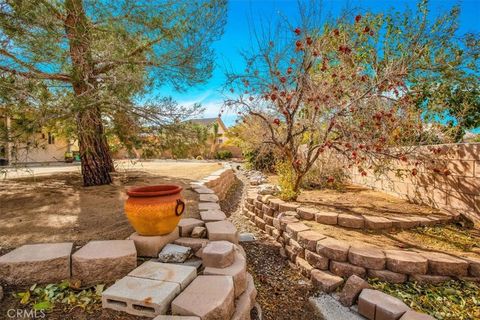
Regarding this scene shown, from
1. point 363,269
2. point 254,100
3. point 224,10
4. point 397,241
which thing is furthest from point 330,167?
point 224,10

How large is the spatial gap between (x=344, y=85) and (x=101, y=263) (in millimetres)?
4460

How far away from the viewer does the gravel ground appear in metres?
2.56

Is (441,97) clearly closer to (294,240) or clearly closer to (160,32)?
(294,240)

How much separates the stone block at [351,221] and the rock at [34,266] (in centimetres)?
347

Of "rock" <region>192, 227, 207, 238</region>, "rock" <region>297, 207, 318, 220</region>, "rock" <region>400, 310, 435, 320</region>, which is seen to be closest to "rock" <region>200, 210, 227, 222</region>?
"rock" <region>192, 227, 207, 238</region>

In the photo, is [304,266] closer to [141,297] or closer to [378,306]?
[378,306]

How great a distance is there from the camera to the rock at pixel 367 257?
109 inches

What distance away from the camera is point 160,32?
15.0 feet

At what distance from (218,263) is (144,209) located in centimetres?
87

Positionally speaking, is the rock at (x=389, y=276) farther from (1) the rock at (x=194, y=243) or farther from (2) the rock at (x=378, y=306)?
(1) the rock at (x=194, y=243)

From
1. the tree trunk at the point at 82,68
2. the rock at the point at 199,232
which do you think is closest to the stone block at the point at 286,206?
the rock at the point at 199,232

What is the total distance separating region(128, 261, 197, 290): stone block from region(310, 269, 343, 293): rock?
157 centimetres

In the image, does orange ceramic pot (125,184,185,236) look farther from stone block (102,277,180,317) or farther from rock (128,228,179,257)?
stone block (102,277,180,317)

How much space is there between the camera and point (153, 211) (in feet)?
8.05
